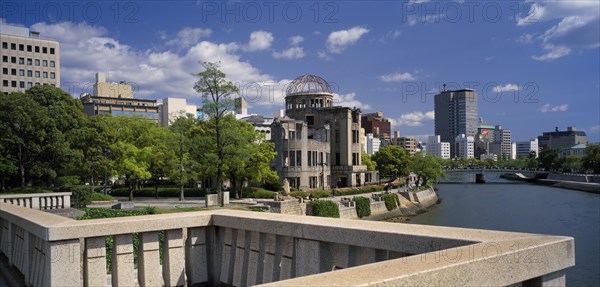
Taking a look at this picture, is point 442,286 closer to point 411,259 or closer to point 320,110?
point 411,259

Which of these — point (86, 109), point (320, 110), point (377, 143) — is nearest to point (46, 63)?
point (86, 109)

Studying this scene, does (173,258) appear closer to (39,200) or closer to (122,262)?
(122,262)

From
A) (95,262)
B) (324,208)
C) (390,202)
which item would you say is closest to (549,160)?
(390,202)

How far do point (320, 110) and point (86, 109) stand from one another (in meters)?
58.9

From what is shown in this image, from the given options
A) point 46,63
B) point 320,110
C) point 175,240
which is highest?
point 46,63

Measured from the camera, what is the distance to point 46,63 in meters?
85.9

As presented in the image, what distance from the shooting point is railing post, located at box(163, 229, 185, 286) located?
22.2ft

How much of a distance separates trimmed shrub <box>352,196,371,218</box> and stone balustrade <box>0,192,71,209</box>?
31944 millimetres

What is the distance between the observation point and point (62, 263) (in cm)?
591

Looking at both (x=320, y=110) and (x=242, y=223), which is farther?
(x=320, y=110)

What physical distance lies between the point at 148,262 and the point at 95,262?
2.37 feet

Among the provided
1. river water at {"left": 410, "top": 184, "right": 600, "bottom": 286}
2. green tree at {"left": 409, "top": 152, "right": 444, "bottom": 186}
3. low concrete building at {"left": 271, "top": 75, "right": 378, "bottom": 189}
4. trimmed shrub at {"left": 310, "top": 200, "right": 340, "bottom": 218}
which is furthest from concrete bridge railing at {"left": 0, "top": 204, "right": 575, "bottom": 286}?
green tree at {"left": 409, "top": 152, "right": 444, "bottom": 186}

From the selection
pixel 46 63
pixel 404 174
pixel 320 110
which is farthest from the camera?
pixel 404 174

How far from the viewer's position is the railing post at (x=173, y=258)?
267 inches
